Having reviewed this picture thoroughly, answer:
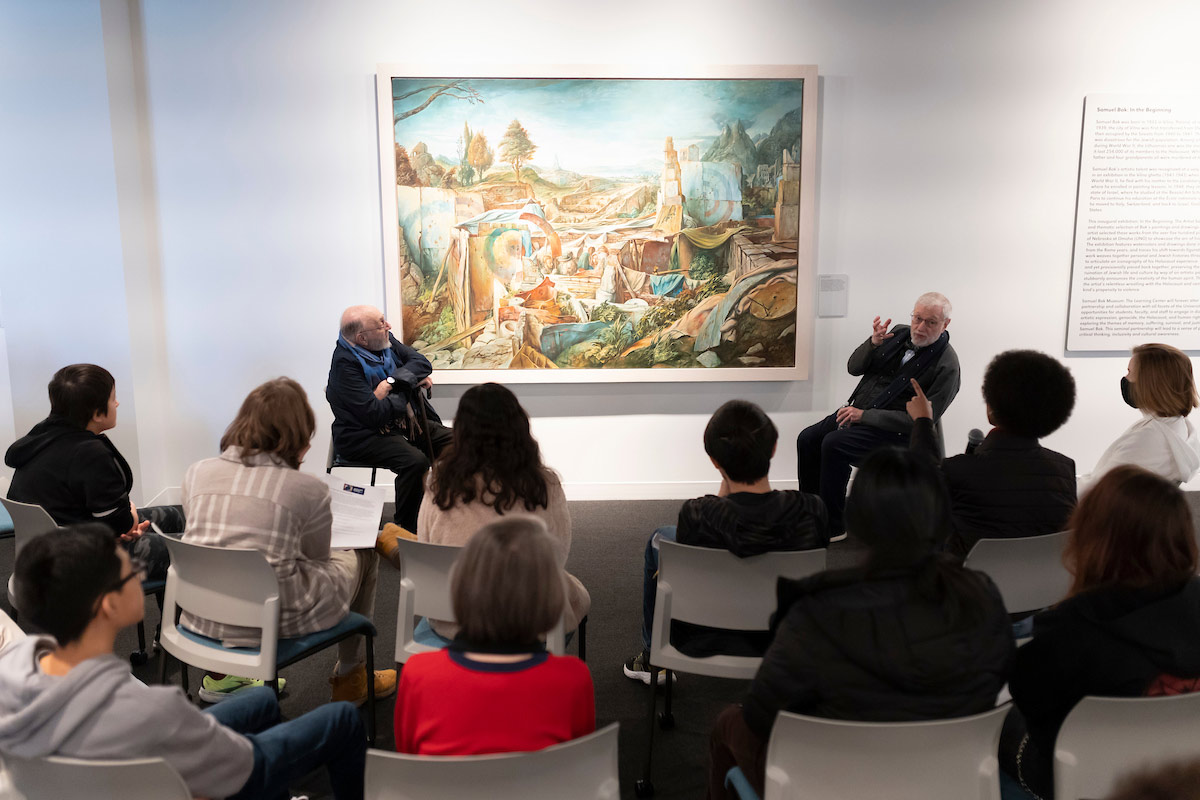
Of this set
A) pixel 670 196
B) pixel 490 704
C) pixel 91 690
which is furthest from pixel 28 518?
pixel 670 196

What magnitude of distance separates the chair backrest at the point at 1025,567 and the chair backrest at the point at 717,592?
538 millimetres

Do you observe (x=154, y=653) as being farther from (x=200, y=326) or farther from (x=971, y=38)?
(x=971, y=38)

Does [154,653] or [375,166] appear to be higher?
[375,166]

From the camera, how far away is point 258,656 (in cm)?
238

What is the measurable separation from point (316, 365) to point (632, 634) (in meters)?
2.80

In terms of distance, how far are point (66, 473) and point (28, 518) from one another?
0.19 metres

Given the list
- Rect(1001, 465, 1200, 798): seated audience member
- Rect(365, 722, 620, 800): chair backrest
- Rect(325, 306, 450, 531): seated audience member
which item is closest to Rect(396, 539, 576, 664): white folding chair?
Rect(365, 722, 620, 800): chair backrest

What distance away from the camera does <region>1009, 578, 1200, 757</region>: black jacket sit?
1.69 meters

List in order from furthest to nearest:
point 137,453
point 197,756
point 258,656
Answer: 1. point 137,453
2. point 258,656
3. point 197,756

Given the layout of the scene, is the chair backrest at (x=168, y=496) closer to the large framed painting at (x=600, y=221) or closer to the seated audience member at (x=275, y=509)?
the large framed painting at (x=600, y=221)

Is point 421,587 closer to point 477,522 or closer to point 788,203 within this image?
point 477,522

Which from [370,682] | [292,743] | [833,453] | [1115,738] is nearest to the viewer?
[1115,738]

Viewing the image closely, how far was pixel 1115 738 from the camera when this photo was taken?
1657mm

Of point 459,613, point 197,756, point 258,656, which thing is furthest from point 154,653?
point 459,613
